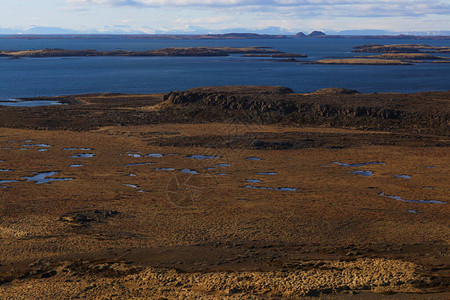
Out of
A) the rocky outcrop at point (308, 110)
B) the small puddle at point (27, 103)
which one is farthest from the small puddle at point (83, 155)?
the small puddle at point (27, 103)

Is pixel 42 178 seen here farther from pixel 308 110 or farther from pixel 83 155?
pixel 308 110

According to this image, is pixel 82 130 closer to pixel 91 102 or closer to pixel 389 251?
pixel 91 102

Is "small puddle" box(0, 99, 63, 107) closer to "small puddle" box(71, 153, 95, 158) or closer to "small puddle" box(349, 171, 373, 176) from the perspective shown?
"small puddle" box(71, 153, 95, 158)

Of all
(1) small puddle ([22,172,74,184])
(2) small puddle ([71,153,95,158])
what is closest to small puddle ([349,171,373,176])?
(1) small puddle ([22,172,74,184])

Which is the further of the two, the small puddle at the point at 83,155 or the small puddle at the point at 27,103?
the small puddle at the point at 27,103

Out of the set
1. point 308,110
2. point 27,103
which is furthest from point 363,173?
point 27,103

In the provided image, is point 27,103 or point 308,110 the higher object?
point 308,110

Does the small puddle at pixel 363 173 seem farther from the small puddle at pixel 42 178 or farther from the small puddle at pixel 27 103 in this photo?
the small puddle at pixel 27 103

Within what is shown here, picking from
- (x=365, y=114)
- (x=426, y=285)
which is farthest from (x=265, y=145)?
(x=426, y=285)

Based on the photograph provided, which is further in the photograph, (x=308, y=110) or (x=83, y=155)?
(x=308, y=110)

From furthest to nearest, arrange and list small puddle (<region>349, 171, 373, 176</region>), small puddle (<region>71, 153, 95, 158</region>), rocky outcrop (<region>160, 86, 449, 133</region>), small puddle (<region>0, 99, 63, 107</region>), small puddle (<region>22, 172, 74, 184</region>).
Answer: small puddle (<region>0, 99, 63, 107</region>)
rocky outcrop (<region>160, 86, 449, 133</region>)
small puddle (<region>71, 153, 95, 158</region>)
small puddle (<region>349, 171, 373, 176</region>)
small puddle (<region>22, 172, 74, 184</region>)

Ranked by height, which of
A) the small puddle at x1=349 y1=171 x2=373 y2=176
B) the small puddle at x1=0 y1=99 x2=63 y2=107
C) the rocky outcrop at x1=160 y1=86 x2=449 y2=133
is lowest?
the small puddle at x1=349 y1=171 x2=373 y2=176

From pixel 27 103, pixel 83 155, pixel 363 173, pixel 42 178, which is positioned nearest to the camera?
pixel 42 178
